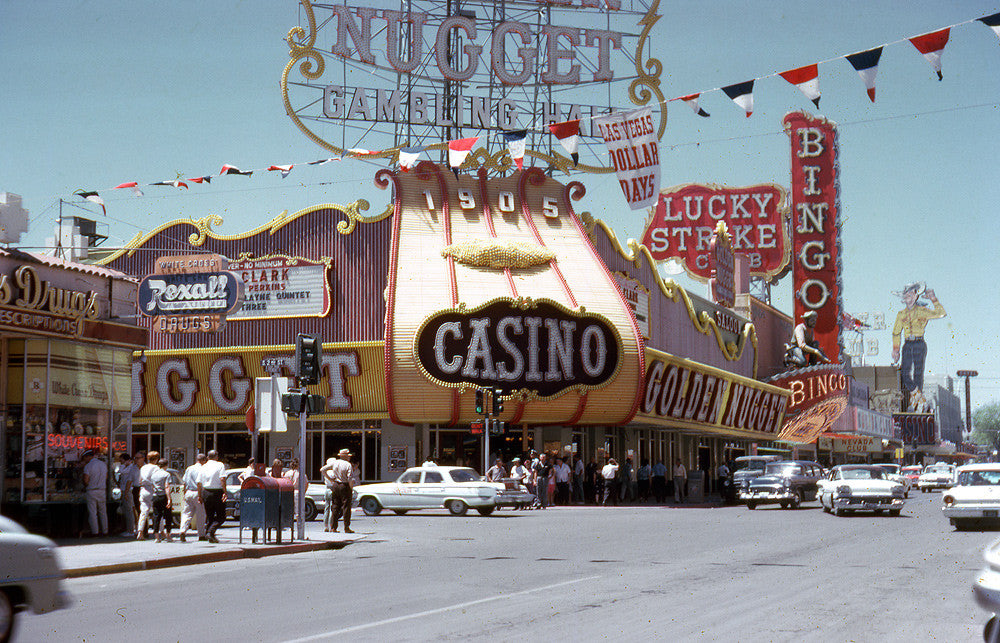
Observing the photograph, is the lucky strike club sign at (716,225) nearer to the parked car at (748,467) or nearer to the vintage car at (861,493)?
the parked car at (748,467)

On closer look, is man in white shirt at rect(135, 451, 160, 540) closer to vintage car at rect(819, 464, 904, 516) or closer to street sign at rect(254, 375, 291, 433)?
street sign at rect(254, 375, 291, 433)

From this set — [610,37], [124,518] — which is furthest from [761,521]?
[610,37]

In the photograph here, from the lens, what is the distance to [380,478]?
43062mm

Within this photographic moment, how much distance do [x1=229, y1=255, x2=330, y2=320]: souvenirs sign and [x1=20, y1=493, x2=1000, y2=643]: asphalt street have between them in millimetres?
22059

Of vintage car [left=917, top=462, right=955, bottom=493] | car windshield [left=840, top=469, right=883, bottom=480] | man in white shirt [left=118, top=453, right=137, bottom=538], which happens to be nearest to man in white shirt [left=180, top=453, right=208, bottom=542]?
man in white shirt [left=118, top=453, right=137, bottom=538]

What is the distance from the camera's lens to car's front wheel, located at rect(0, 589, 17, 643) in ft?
30.9

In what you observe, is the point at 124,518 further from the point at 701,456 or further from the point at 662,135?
the point at 701,456

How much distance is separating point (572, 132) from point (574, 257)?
1807cm

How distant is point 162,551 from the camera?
60.0ft

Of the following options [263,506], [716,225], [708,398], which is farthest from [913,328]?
[263,506]

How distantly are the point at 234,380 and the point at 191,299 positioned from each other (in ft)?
40.9

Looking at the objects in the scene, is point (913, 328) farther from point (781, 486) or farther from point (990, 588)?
point (990, 588)

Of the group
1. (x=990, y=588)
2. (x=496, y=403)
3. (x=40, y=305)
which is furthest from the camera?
(x=496, y=403)

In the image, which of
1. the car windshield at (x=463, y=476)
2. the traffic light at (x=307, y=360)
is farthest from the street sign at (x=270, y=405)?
the car windshield at (x=463, y=476)
